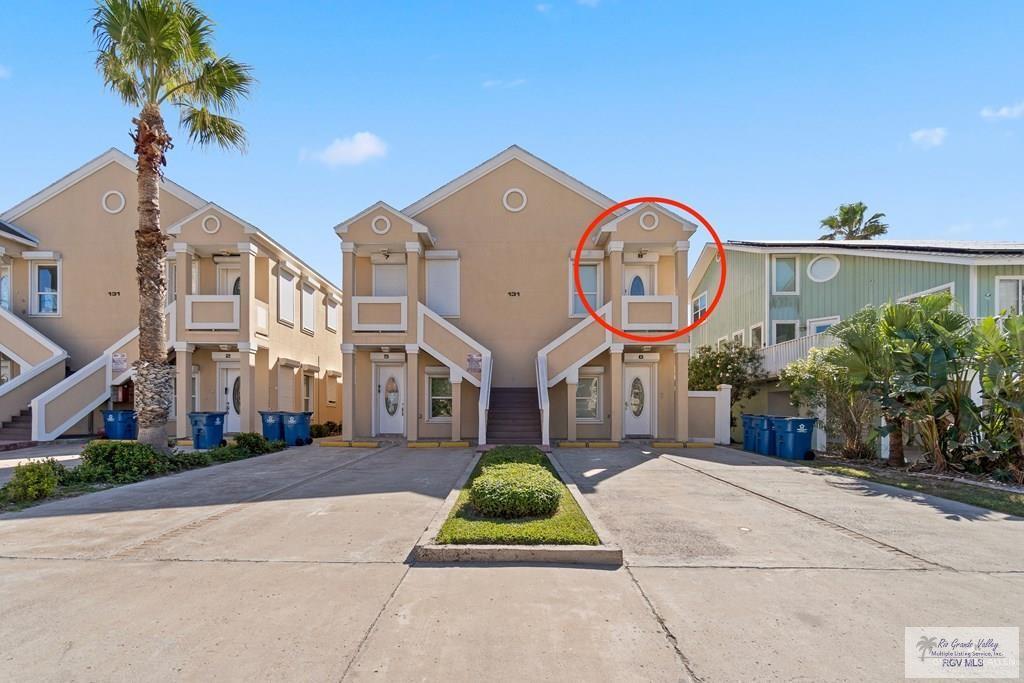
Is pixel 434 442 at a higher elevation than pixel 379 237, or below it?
below

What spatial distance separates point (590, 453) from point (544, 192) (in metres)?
8.66

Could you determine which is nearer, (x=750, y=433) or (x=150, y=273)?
(x=150, y=273)

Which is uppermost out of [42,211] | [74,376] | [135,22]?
[135,22]

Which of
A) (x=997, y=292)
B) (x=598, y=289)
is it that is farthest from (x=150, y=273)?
(x=997, y=292)

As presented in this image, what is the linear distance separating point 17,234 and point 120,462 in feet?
45.4

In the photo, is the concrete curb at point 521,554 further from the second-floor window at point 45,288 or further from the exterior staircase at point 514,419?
the second-floor window at point 45,288

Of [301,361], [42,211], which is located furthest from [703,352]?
[42,211]

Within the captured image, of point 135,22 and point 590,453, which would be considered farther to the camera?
point 590,453

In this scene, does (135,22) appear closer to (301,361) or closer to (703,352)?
(301,361)

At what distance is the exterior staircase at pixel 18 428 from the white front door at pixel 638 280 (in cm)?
1846

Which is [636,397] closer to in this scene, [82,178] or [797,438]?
[797,438]

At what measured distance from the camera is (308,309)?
22.9 m

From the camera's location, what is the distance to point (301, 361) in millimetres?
21656

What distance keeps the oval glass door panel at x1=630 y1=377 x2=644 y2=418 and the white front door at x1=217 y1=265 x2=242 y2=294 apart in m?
13.5
